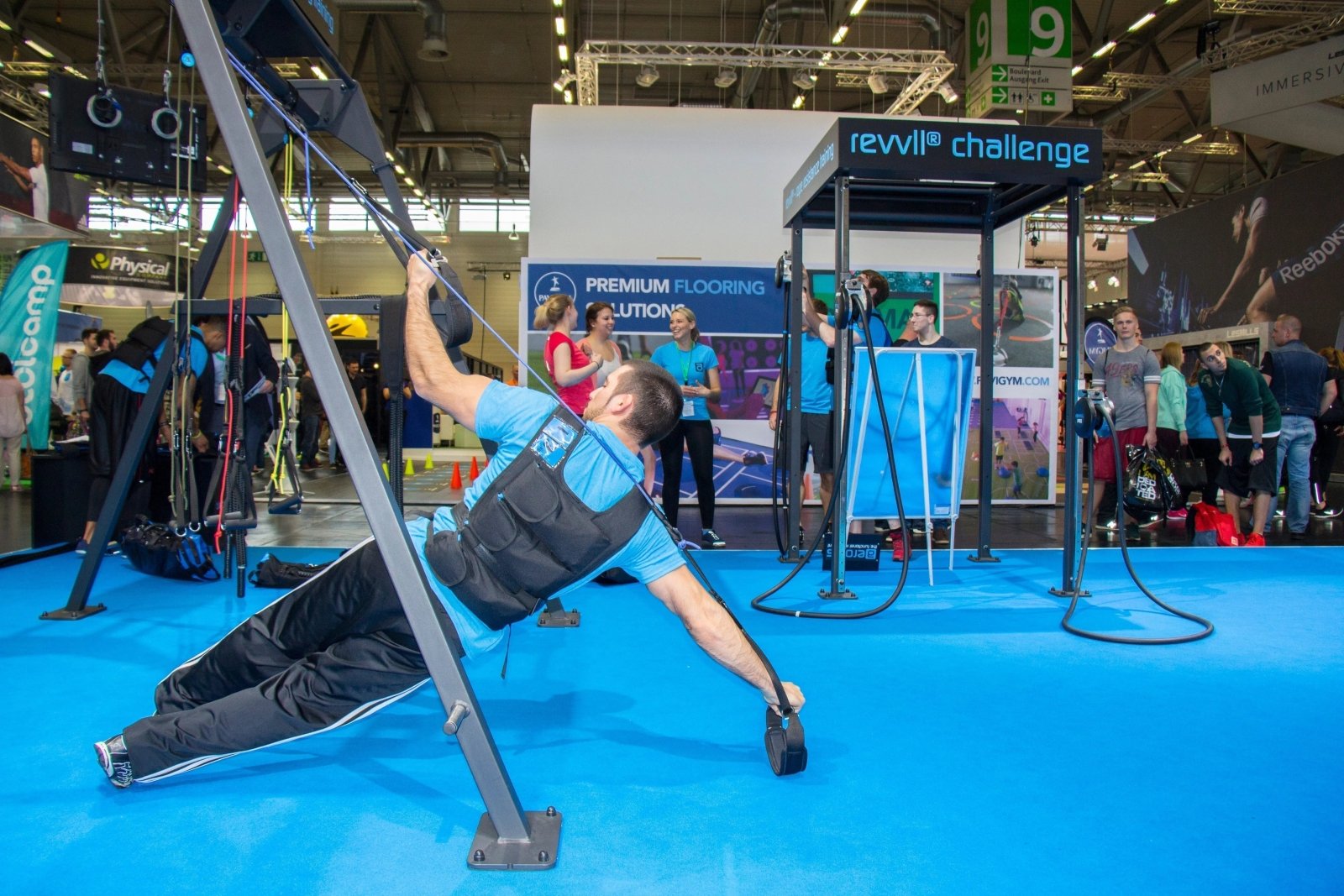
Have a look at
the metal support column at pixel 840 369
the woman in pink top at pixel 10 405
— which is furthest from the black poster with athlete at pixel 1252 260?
the woman in pink top at pixel 10 405

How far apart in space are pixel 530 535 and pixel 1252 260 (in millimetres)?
14326

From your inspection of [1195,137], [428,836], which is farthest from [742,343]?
[1195,137]

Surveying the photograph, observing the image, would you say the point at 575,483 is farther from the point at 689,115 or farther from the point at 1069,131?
the point at 689,115

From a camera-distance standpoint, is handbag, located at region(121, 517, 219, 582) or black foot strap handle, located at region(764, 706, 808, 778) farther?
handbag, located at region(121, 517, 219, 582)

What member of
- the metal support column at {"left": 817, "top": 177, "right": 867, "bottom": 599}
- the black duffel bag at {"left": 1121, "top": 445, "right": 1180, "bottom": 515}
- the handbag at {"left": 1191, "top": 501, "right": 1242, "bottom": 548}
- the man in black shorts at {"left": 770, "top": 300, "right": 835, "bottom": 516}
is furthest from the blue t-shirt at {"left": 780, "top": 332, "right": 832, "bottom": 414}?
the handbag at {"left": 1191, "top": 501, "right": 1242, "bottom": 548}

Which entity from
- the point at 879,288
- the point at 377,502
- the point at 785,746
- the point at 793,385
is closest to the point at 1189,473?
the point at 879,288

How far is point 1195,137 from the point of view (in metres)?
16.5

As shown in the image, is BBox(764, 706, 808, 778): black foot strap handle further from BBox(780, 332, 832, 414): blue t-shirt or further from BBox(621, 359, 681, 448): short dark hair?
BBox(780, 332, 832, 414): blue t-shirt

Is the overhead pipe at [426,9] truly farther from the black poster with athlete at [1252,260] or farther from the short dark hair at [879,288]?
the black poster with athlete at [1252,260]

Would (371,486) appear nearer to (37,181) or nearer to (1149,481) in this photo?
(1149,481)

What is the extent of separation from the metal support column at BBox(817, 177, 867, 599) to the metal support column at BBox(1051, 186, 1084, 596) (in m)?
1.07

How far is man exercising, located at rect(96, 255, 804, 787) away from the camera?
1.85 m

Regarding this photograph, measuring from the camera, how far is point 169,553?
423 cm

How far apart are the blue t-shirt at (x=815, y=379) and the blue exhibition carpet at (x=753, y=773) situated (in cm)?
196
